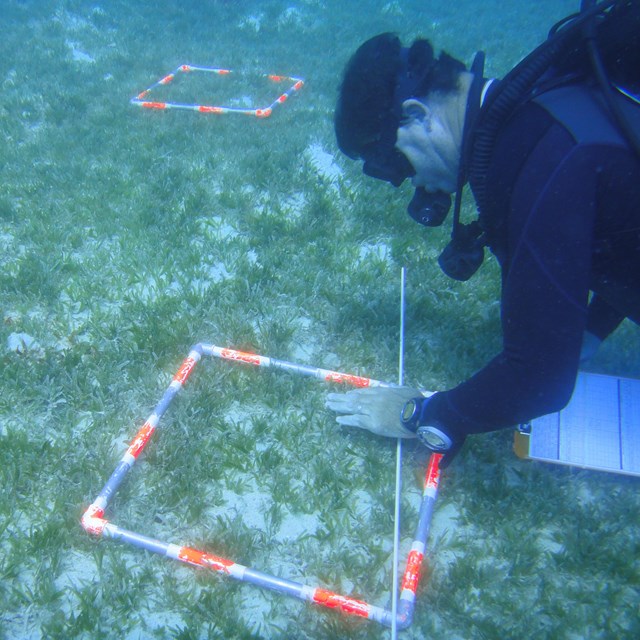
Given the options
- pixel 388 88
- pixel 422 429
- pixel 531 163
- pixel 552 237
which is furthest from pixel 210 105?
pixel 552 237

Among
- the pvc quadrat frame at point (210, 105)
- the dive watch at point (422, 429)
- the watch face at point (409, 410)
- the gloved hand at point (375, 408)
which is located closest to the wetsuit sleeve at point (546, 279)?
the dive watch at point (422, 429)

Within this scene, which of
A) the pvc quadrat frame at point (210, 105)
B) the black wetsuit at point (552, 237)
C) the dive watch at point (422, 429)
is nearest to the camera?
the black wetsuit at point (552, 237)

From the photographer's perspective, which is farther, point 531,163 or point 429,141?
point 429,141

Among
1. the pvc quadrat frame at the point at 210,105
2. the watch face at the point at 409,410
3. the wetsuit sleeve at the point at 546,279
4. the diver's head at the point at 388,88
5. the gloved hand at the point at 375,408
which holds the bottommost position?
the gloved hand at the point at 375,408

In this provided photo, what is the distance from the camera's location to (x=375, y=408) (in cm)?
282

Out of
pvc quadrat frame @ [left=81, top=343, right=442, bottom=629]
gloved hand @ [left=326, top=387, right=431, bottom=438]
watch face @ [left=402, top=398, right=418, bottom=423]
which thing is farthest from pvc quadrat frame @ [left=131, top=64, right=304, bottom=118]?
watch face @ [left=402, top=398, right=418, bottom=423]

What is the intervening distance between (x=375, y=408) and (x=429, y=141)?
1508 mm

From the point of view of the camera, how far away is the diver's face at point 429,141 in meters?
1.98

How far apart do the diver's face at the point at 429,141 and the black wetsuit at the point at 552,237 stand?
244mm

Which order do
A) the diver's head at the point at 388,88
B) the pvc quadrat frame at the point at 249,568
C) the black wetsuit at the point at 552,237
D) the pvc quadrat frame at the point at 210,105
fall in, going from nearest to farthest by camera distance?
the black wetsuit at the point at 552,237
the diver's head at the point at 388,88
the pvc quadrat frame at the point at 249,568
the pvc quadrat frame at the point at 210,105

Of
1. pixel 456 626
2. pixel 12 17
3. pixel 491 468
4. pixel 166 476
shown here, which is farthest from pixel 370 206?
pixel 12 17

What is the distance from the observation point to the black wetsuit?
1.52 m

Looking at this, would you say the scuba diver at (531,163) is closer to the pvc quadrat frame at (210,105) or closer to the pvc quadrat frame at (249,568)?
the pvc quadrat frame at (249,568)

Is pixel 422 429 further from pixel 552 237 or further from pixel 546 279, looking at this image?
pixel 552 237
